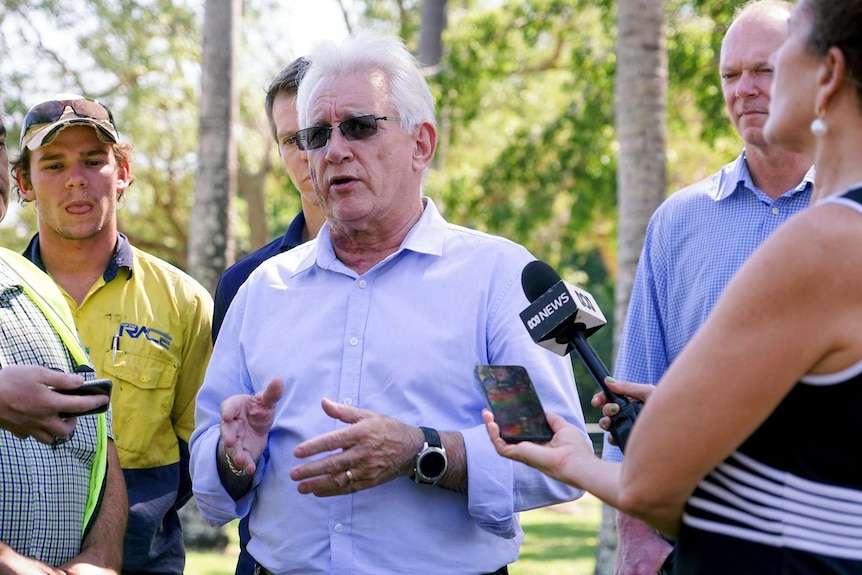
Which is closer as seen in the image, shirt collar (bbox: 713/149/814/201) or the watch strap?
the watch strap

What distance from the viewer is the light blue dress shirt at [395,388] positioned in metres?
3.35

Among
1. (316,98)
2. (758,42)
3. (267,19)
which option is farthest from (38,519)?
(267,19)

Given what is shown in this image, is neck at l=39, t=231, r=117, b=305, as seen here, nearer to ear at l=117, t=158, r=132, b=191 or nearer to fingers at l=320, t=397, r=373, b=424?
ear at l=117, t=158, r=132, b=191

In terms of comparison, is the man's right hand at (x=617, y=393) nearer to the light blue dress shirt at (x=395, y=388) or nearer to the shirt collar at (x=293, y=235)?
the light blue dress shirt at (x=395, y=388)

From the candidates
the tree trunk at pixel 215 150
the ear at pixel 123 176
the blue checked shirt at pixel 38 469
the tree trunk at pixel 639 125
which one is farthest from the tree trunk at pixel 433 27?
the blue checked shirt at pixel 38 469

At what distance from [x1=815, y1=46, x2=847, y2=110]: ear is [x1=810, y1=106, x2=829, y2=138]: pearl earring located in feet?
0.04

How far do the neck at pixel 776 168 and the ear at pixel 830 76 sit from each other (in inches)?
69.7

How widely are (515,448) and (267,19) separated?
839 inches

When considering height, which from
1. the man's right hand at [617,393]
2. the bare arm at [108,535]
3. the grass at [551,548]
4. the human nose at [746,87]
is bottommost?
the grass at [551,548]

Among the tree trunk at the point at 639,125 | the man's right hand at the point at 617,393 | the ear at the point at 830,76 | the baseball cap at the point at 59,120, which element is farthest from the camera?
the tree trunk at the point at 639,125

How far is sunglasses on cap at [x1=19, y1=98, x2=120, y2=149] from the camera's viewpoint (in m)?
4.56

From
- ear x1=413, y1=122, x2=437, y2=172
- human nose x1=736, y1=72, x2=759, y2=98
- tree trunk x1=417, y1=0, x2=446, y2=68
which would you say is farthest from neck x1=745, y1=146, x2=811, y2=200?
tree trunk x1=417, y1=0, x2=446, y2=68

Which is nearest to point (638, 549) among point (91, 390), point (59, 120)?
point (91, 390)

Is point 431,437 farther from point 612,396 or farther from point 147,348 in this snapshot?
point 147,348
